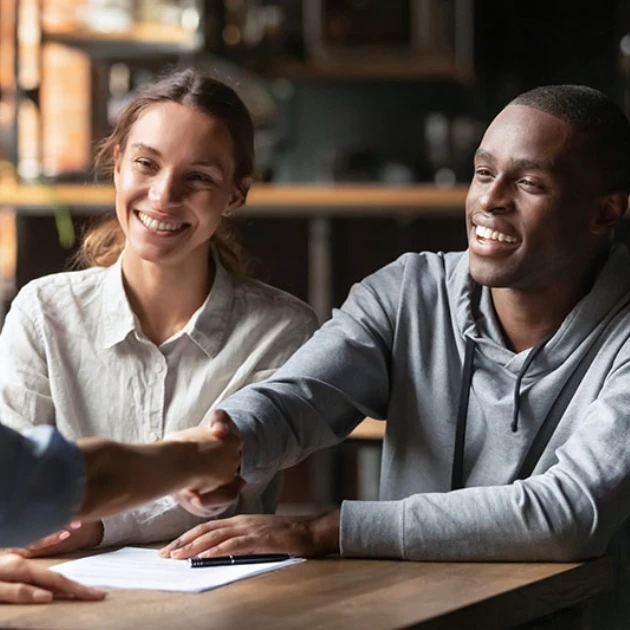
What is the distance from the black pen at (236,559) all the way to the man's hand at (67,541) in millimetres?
160

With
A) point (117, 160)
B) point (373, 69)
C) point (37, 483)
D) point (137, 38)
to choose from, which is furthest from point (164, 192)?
point (373, 69)

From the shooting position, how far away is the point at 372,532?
1666mm

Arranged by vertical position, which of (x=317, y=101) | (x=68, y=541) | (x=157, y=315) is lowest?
(x=68, y=541)

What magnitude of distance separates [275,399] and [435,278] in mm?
340

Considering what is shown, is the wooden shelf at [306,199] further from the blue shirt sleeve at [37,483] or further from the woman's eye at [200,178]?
the blue shirt sleeve at [37,483]

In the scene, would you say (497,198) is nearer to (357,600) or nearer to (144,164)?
(144,164)

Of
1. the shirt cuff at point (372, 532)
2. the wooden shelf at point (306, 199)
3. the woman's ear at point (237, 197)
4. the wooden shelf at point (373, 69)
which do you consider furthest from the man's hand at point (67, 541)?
the wooden shelf at point (373, 69)

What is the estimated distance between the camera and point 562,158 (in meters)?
1.90

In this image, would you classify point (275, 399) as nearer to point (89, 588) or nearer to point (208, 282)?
point (208, 282)

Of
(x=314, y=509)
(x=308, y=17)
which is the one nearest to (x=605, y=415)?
(x=314, y=509)

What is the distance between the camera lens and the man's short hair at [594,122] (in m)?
1.91

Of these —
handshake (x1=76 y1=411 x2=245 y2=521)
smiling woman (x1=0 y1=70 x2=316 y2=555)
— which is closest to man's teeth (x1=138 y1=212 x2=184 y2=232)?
smiling woman (x1=0 y1=70 x2=316 y2=555)

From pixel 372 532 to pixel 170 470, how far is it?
0.32 m

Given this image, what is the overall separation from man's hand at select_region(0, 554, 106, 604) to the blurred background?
10.1 feet
